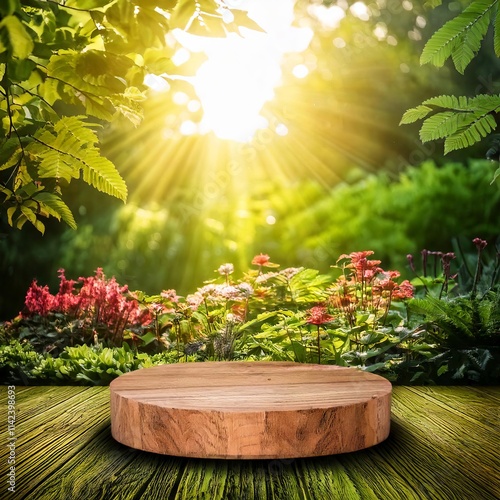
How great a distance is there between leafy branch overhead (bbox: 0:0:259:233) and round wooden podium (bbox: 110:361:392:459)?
3.13ft

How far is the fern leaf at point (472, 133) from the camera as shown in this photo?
80.8 inches

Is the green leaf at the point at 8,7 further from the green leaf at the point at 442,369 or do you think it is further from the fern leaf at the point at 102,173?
the green leaf at the point at 442,369

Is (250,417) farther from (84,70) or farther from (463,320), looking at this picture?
(463,320)

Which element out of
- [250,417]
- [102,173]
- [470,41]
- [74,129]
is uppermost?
[470,41]

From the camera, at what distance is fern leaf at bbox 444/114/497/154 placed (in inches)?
80.8

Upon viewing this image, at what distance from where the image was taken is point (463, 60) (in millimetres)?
1917

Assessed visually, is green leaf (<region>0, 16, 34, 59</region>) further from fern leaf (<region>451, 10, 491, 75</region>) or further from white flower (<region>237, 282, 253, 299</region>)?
white flower (<region>237, 282, 253, 299</region>)

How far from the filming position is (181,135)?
7.41m

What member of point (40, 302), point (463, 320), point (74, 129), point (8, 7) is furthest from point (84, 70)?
point (40, 302)

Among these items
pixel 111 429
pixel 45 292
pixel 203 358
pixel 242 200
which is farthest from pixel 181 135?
pixel 111 429

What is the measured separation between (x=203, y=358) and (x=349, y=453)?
196cm

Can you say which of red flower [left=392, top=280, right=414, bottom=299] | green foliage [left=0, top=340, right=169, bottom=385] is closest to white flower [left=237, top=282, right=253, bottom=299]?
green foliage [left=0, top=340, right=169, bottom=385]

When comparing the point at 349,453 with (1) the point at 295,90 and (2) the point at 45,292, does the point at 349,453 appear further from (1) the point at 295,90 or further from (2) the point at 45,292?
(1) the point at 295,90

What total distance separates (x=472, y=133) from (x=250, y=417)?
1.25m
